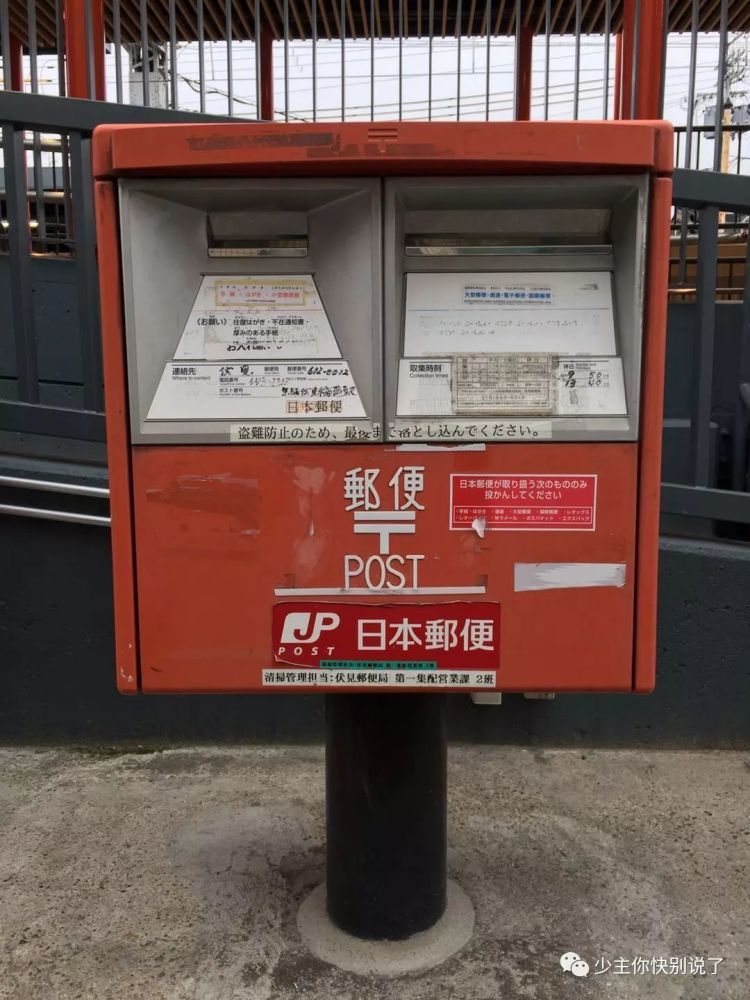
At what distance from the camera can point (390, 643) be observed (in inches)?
69.4

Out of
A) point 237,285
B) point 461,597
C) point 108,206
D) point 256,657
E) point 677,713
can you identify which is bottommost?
point 677,713

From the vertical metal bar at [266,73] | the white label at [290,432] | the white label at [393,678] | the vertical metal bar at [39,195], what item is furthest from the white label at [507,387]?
the vertical metal bar at [266,73]

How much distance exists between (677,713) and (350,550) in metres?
2.03

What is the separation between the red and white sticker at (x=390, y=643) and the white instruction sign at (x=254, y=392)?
1.31 ft

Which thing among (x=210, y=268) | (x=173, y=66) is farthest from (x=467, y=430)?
(x=173, y=66)

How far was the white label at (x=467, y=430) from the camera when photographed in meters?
1.71

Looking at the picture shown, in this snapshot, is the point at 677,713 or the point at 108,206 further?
the point at 677,713

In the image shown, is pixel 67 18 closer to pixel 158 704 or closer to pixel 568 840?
pixel 158 704

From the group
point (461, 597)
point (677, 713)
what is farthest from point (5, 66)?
point (677, 713)

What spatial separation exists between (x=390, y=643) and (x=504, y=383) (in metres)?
0.58

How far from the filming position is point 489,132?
5.15 ft

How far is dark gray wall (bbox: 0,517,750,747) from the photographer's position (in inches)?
125

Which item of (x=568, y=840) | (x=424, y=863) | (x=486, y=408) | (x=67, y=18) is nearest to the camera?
(x=486, y=408)

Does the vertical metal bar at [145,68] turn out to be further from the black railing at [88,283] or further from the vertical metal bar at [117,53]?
the black railing at [88,283]
